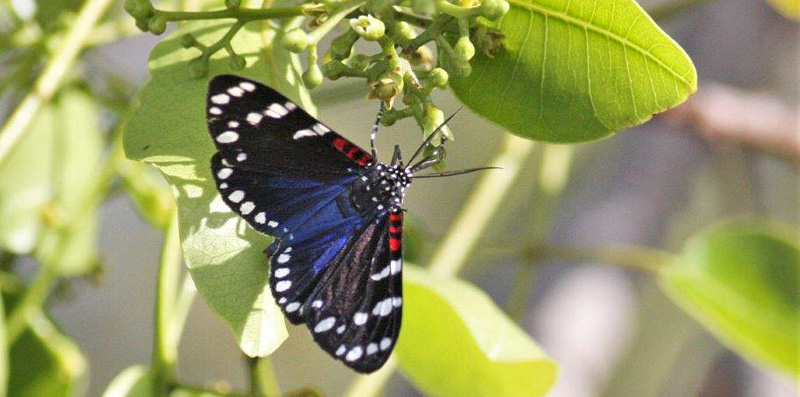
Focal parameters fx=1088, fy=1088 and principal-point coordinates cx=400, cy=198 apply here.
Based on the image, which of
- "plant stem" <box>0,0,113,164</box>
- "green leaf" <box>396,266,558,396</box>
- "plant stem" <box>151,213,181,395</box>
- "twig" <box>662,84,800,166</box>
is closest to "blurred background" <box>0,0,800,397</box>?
"twig" <box>662,84,800,166</box>

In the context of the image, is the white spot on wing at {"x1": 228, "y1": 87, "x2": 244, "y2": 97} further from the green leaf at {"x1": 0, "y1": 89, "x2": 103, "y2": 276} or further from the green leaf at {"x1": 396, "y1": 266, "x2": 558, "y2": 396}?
the green leaf at {"x1": 0, "y1": 89, "x2": 103, "y2": 276}

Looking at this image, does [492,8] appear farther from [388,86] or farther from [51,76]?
[51,76]

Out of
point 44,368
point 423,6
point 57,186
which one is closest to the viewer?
point 423,6

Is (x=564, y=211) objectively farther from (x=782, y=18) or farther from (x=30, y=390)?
(x=30, y=390)

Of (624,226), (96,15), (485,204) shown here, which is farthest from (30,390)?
(624,226)

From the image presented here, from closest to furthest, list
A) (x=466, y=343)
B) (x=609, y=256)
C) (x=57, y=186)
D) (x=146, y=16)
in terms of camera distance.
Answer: (x=146, y=16), (x=466, y=343), (x=57, y=186), (x=609, y=256)

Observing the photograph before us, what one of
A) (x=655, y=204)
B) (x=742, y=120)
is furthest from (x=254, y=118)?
(x=742, y=120)

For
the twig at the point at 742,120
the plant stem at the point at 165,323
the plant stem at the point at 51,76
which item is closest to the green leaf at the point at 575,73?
the plant stem at the point at 165,323
